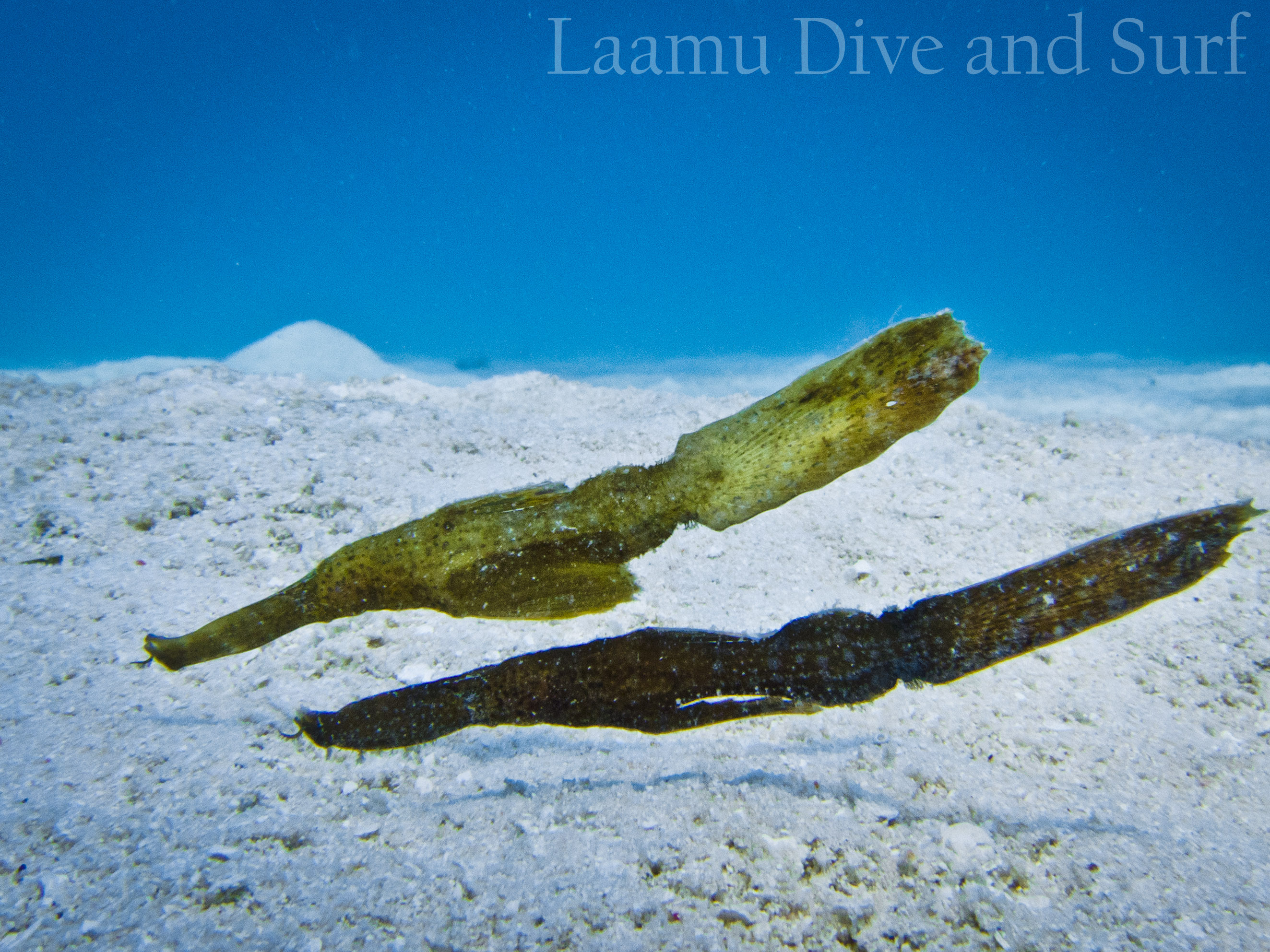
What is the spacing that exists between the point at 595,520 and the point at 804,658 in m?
0.84

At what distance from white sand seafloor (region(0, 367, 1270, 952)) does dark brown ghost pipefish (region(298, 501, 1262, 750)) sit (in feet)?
1.26

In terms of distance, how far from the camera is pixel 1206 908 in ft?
5.18

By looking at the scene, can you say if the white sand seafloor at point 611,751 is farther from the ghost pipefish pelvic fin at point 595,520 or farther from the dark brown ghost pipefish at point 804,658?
the ghost pipefish pelvic fin at point 595,520

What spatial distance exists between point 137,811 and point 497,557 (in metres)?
1.51

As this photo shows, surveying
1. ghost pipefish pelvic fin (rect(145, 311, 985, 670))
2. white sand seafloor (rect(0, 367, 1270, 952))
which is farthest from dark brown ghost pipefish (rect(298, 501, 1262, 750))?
white sand seafloor (rect(0, 367, 1270, 952))

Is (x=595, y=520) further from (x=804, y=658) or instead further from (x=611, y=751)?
(x=611, y=751)

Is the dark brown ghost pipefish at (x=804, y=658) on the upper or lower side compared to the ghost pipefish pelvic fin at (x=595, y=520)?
lower

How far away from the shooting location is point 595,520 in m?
1.95

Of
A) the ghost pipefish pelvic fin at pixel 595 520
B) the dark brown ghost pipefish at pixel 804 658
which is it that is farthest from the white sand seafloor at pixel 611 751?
the ghost pipefish pelvic fin at pixel 595 520

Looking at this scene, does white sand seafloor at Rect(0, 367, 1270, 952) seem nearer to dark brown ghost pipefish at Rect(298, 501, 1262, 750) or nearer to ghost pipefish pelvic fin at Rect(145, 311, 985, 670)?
dark brown ghost pipefish at Rect(298, 501, 1262, 750)

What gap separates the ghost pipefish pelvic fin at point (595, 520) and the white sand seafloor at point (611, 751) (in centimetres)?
67

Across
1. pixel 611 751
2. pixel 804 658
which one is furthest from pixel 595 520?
pixel 611 751

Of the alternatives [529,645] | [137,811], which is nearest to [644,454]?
[529,645]

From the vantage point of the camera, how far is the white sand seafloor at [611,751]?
154 centimetres
